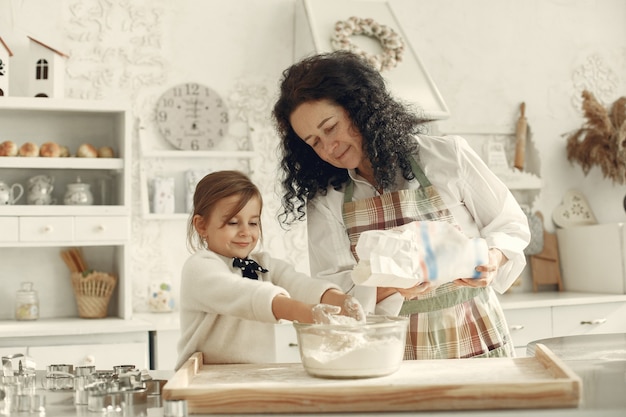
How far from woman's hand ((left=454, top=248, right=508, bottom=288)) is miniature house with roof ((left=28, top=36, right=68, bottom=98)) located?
241 centimetres

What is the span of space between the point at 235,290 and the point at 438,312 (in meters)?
0.66

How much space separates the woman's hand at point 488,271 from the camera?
5.12 feet

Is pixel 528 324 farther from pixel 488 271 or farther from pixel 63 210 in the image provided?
pixel 488 271

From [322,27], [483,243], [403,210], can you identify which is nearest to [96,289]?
[322,27]

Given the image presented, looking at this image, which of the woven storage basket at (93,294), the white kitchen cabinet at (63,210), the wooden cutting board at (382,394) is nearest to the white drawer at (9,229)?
the white kitchen cabinet at (63,210)

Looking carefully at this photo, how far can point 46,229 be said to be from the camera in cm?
343

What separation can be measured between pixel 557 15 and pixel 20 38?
2933 mm

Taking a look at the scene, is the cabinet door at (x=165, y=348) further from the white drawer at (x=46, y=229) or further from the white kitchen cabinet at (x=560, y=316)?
the white kitchen cabinet at (x=560, y=316)

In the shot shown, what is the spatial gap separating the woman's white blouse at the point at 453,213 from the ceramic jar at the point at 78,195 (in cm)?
Result: 168

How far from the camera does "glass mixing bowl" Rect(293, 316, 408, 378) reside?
134 cm

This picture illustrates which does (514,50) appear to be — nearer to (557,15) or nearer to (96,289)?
(557,15)

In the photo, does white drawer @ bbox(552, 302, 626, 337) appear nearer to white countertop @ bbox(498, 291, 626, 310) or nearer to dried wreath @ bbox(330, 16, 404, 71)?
white countertop @ bbox(498, 291, 626, 310)

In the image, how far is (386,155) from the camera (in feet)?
6.65

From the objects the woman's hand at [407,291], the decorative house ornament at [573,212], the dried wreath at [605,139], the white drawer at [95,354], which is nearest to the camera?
the woman's hand at [407,291]
